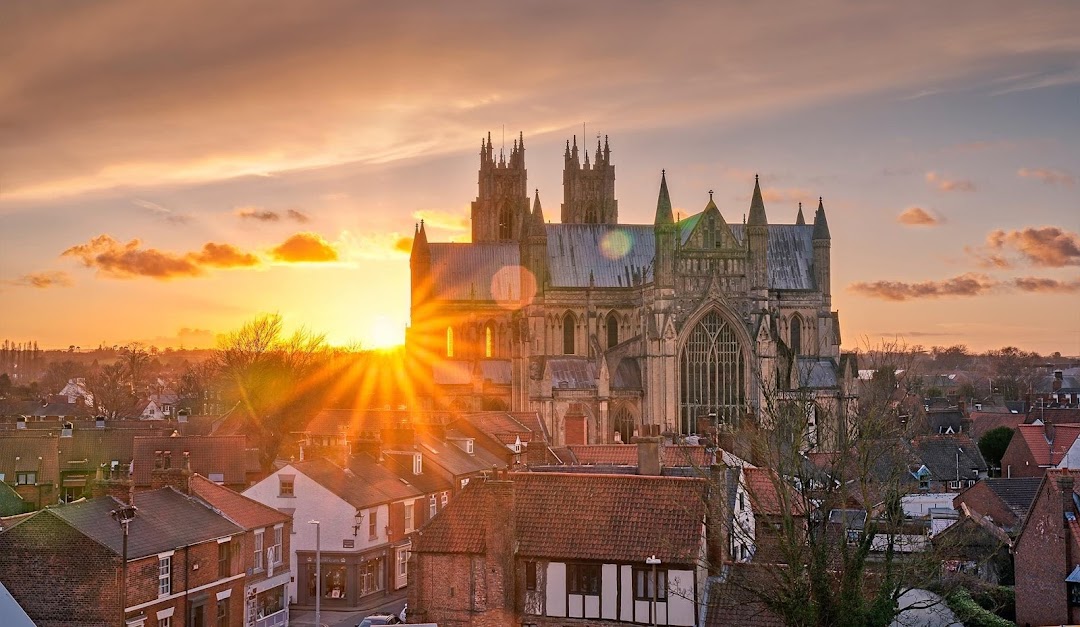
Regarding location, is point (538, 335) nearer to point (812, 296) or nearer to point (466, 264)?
point (466, 264)

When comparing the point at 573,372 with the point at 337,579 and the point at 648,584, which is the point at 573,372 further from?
the point at 648,584

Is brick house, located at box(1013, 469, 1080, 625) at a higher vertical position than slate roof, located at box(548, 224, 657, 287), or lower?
lower

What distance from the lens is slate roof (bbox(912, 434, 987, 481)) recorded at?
231ft

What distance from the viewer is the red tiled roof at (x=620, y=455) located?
5022cm

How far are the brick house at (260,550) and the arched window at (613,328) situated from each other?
5709 cm

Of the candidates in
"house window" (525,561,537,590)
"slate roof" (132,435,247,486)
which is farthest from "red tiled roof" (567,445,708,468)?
"house window" (525,561,537,590)

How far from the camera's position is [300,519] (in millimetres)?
46594

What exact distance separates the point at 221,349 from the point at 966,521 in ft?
286

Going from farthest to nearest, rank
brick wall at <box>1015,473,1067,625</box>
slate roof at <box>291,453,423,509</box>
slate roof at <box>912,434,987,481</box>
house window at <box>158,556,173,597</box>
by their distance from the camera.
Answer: slate roof at <box>912,434,987,481</box> → slate roof at <box>291,453,423,509</box> → brick wall at <box>1015,473,1067,625</box> → house window at <box>158,556,173,597</box>

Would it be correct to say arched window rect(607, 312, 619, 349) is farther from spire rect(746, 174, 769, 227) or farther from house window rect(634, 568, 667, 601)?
house window rect(634, 568, 667, 601)

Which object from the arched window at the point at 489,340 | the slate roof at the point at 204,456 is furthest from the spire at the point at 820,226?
the slate roof at the point at 204,456

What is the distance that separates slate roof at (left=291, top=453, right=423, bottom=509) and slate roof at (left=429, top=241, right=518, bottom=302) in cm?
5361

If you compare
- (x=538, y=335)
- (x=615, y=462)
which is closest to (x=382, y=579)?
(x=615, y=462)

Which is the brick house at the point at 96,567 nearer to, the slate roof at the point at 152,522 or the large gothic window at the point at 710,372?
the slate roof at the point at 152,522
